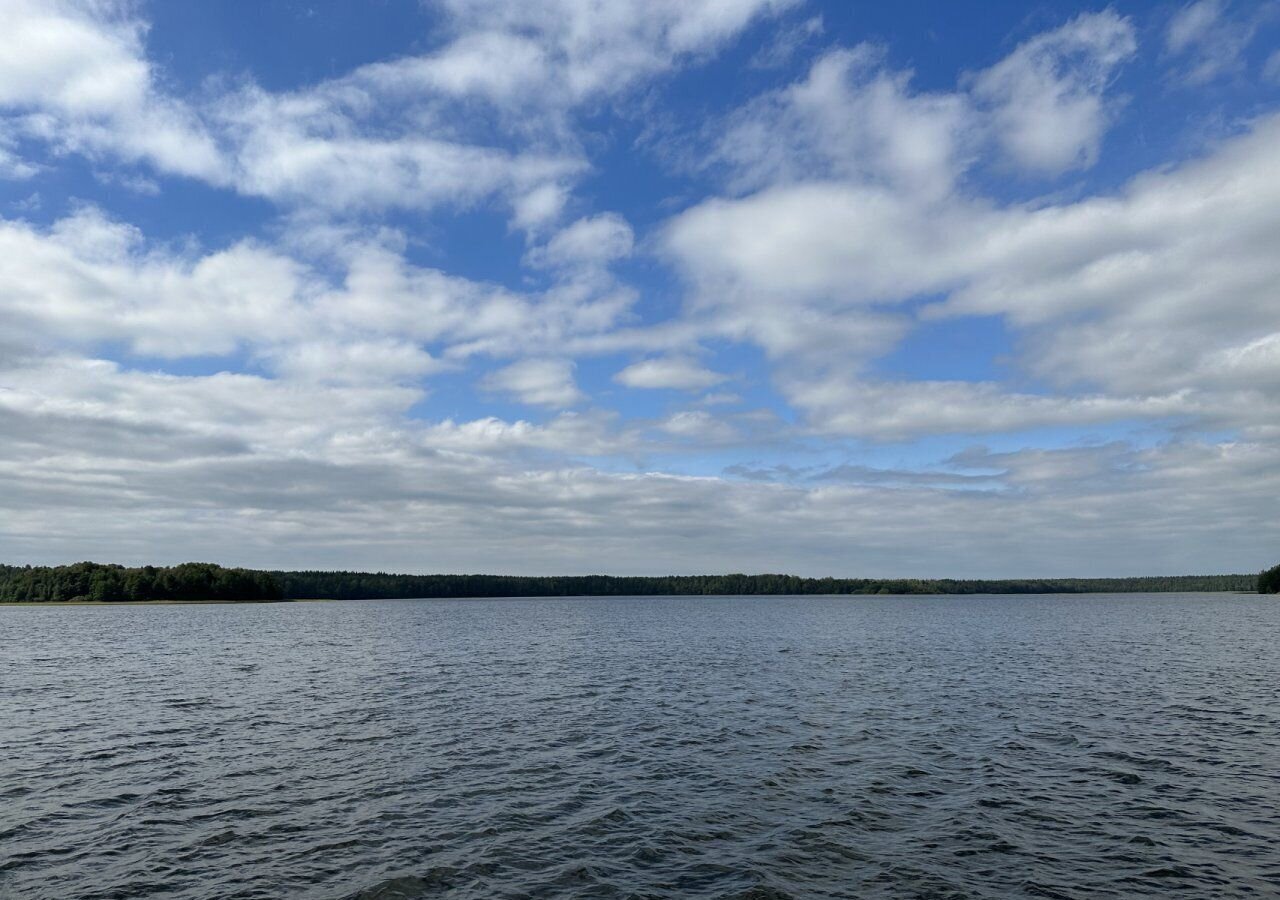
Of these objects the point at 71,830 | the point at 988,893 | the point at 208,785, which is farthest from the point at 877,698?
the point at 71,830

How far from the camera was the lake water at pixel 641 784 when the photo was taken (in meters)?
20.8

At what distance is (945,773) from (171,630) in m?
138

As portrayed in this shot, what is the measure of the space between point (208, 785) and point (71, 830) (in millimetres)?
5683

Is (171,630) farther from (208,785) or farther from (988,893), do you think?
(988,893)

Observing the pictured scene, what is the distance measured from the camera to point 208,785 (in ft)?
97.8

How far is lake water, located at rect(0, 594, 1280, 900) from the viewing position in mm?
20844

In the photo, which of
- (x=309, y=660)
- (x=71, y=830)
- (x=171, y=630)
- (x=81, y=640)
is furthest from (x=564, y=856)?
(x=171, y=630)

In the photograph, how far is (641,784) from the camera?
30.2m

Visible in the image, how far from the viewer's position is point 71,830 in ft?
79.9

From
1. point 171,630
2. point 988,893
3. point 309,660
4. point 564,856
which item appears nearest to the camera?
point 988,893

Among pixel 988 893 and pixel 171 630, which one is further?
pixel 171 630

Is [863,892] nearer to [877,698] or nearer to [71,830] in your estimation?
[71,830]

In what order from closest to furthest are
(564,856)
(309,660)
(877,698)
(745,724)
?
(564,856) → (745,724) → (877,698) → (309,660)

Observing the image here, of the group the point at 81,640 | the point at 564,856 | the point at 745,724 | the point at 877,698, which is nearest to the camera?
the point at 564,856
